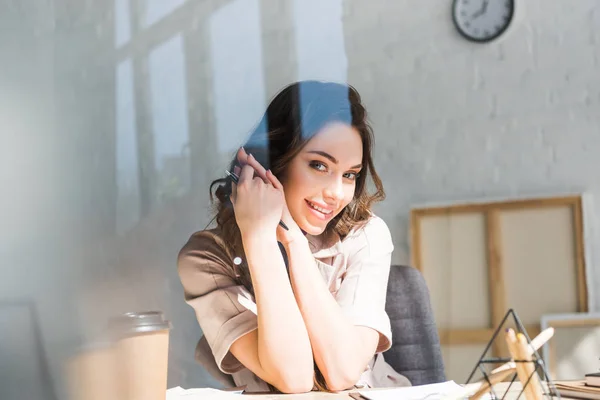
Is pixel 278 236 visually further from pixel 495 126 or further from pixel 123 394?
pixel 495 126

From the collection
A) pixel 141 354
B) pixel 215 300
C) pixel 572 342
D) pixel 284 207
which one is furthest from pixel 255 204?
pixel 572 342

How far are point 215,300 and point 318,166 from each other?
0.27 m

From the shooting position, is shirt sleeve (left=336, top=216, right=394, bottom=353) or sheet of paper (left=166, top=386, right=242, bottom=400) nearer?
sheet of paper (left=166, top=386, right=242, bottom=400)

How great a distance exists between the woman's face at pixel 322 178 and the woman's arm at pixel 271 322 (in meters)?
0.07

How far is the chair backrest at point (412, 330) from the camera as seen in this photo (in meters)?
1.16

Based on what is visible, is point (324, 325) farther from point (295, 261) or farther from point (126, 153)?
point (126, 153)

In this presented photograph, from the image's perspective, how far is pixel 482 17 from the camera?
1.19 metres

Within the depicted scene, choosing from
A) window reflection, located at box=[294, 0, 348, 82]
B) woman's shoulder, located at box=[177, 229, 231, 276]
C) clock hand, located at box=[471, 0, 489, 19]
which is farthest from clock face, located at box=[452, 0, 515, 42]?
woman's shoulder, located at box=[177, 229, 231, 276]

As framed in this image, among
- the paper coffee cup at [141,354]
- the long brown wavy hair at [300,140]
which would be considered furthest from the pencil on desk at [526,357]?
the long brown wavy hair at [300,140]

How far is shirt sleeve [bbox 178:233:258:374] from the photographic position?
37.2 inches

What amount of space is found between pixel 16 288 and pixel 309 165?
54 cm

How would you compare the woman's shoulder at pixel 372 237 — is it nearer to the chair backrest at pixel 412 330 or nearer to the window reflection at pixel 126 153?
the chair backrest at pixel 412 330

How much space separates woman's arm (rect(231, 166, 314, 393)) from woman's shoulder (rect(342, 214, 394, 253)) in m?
0.18

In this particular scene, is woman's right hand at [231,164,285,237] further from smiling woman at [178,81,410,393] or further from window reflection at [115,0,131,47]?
window reflection at [115,0,131,47]
